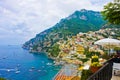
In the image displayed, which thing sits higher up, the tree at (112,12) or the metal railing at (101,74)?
the tree at (112,12)

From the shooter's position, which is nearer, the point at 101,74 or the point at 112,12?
the point at 101,74

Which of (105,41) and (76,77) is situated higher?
(105,41)

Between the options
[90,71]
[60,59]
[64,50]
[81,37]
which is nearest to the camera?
[90,71]

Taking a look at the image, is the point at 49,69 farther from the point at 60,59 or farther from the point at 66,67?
the point at 66,67

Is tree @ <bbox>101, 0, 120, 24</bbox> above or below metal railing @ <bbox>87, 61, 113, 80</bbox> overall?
above

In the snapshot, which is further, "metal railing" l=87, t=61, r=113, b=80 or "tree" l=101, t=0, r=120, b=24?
"tree" l=101, t=0, r=120, b=24

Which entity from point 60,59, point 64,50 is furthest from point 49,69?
point 64,50

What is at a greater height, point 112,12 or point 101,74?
point 112,12

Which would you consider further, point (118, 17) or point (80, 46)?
point (80, 46)
